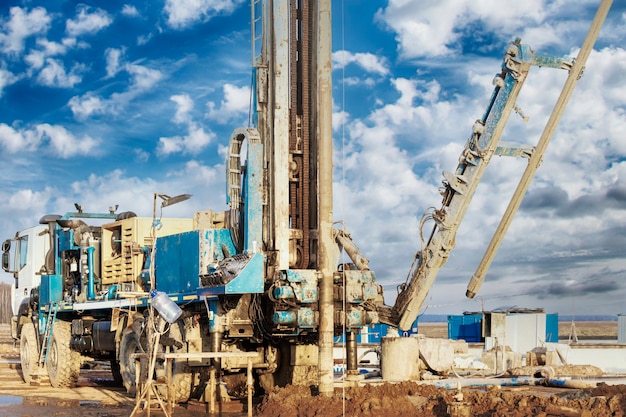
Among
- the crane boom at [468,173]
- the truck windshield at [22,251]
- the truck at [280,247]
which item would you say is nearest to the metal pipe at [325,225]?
the truck at [280,247]

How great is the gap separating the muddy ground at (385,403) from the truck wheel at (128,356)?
0.33m

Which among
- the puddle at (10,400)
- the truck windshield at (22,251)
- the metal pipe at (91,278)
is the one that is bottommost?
the puddle at (10,400)

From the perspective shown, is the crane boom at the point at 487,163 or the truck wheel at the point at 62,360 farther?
the truck wheel at the point at 62,360

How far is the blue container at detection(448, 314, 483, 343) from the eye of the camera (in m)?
30.8

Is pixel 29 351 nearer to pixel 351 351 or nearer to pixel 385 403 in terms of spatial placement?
pixel 351 351

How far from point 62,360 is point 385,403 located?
10.9 metres

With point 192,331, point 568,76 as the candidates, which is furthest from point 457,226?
point 192,331

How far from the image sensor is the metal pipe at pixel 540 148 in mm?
16828

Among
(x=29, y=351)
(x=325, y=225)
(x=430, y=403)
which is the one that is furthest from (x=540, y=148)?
(x=29, y=351)

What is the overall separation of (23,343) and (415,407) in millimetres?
13681

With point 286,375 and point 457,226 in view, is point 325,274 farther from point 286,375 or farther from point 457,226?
point 457,226

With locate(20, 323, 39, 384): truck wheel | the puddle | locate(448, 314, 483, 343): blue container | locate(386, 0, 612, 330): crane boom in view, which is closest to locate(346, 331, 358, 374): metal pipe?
locate(386, 0, 612, 330): crane boom

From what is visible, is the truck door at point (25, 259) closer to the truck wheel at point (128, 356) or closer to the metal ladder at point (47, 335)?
the metal ladder at point (47, 335)

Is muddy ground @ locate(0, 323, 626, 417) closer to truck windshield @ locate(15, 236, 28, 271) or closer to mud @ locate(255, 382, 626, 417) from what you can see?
mud @ locate(255, 382, 626, 417)
